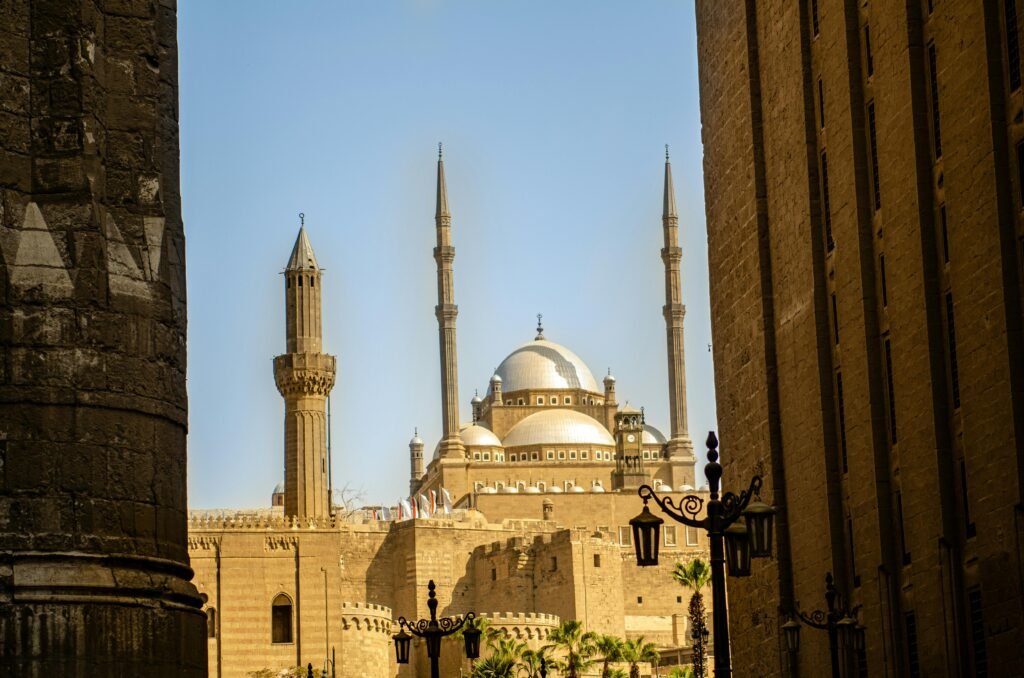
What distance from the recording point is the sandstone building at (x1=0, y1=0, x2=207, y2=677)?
A: 10.4 metres

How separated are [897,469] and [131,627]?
1514 cm

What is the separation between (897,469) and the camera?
24344 mm

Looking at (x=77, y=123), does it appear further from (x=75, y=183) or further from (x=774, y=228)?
(x=774, y=228)

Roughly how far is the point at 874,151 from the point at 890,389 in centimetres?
288

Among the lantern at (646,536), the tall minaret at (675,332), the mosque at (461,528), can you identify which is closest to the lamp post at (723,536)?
the lantern at (646,536)

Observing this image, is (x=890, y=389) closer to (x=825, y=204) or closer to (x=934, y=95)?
(x=825, y=204)

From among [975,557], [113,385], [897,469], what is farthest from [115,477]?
[897,469]

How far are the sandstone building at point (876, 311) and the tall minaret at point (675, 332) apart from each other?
66720 millimetres

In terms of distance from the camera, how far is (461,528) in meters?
85.0

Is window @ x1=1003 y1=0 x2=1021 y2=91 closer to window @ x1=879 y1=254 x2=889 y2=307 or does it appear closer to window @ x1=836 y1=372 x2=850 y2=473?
window @ x1=879 y1=254 x2=889 y2=307

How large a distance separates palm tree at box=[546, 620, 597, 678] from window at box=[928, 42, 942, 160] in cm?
4463

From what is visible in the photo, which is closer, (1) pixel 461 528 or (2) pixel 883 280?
(2) pixel 883 280

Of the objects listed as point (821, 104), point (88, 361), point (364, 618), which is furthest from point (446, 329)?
point (88, 361)

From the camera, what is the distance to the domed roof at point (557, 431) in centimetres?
10475
